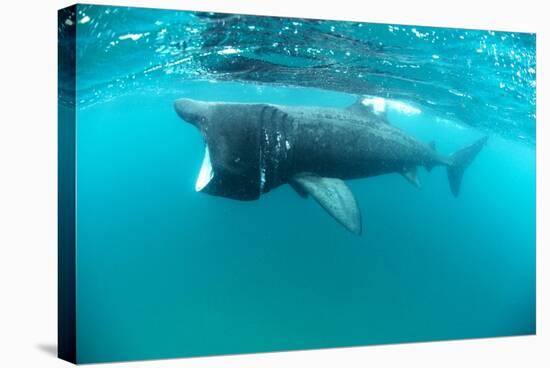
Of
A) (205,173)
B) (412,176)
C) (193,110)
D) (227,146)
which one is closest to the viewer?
(227,146)

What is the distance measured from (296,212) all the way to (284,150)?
2.19 meters

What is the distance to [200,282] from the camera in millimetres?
9844

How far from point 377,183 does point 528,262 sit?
317 centimetres

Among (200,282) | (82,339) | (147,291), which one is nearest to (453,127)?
(200,282)

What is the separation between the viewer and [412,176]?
11.4 meters

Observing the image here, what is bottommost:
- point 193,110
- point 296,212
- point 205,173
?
point 296,212

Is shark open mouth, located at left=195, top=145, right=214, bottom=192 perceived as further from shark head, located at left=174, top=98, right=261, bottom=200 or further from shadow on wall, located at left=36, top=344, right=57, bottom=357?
shadow on wall, located at left=36, top=344, right=57, bottom=357

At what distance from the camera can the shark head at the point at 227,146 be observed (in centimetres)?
967

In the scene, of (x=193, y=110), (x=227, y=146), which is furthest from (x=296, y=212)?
(x=193, y=110)

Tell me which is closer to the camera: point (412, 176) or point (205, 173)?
point (205, 173)

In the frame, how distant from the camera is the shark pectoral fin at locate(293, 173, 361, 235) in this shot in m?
9.39

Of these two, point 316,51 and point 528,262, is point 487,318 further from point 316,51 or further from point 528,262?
point 316,51

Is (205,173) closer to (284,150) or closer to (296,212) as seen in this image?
(284,150)

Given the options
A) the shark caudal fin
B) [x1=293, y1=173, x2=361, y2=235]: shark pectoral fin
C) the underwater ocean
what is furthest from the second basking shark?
the shark caudal fin
